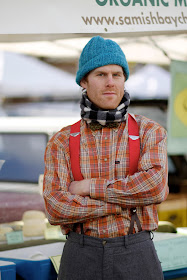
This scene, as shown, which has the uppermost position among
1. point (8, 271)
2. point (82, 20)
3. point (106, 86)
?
point (82, 20)

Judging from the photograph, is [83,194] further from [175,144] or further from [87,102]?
[175,144]

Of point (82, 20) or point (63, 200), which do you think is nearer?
point (63, 200)

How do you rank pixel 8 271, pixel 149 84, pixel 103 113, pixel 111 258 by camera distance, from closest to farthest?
pixel 111 258 < pixel 103 113 < pixel 8 271 < pixel 149 84

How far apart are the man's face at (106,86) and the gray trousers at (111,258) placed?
602 mm

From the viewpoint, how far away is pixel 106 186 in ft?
6.34

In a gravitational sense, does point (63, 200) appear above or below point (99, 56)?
below

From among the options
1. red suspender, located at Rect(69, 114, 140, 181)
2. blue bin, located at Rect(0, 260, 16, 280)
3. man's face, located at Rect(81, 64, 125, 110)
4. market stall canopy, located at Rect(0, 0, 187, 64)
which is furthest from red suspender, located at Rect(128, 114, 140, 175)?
blue bin, located at Rect(0, 260, 16, 280)

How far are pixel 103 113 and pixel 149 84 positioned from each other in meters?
2.12

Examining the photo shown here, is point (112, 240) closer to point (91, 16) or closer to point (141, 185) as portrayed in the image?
point (141, 185)

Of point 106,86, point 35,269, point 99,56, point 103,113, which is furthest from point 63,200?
point 35,269

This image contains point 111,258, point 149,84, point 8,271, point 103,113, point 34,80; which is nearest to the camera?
point 111,258

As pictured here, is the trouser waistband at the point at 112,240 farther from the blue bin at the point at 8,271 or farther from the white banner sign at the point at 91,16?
the white banner sign at the point at 91,16

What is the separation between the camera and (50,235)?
10.9 feet

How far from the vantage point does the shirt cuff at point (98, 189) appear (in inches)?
75.9
